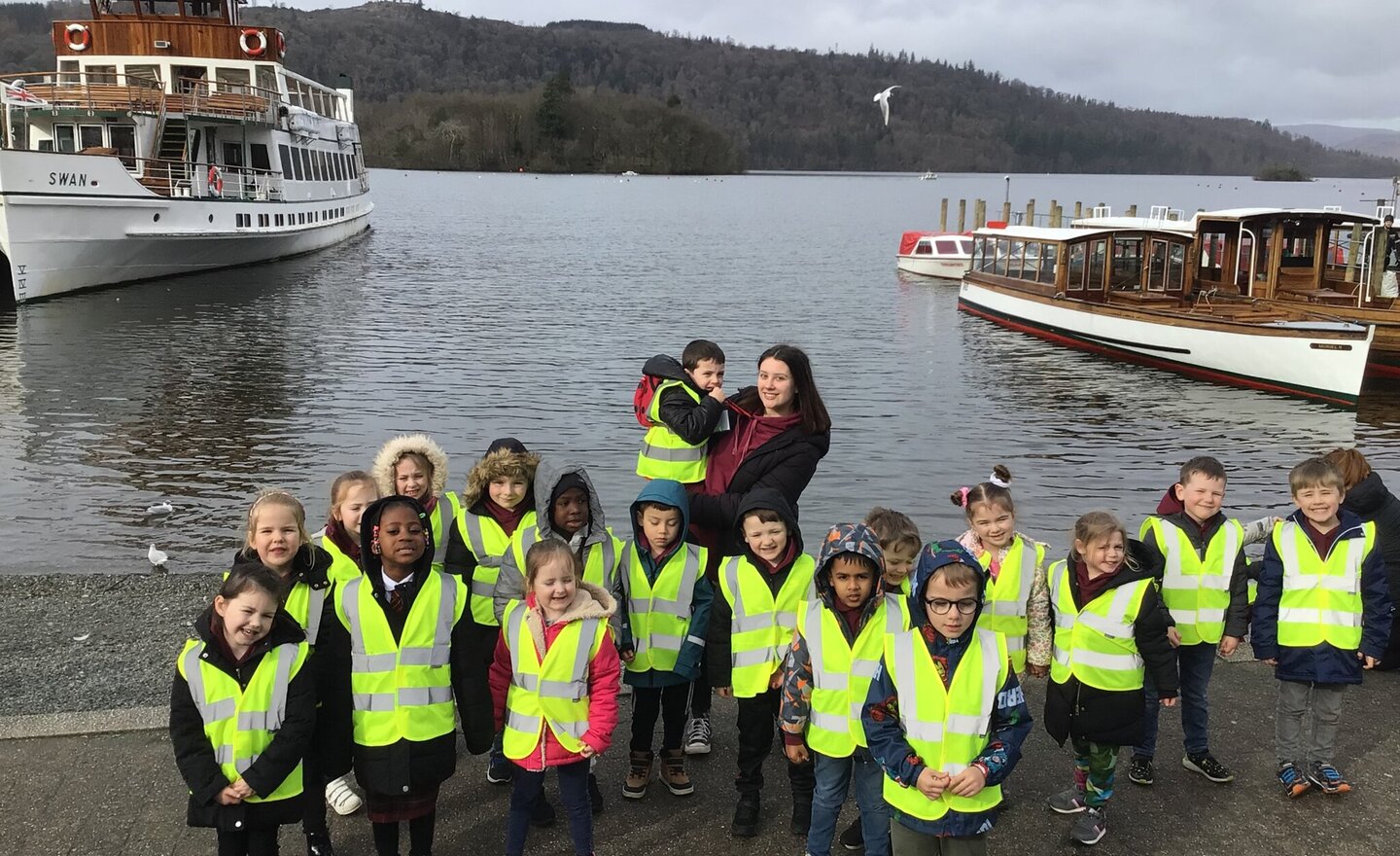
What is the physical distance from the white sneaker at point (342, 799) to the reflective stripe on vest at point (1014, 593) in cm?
278

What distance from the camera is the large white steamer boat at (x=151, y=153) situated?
2658 centimetres

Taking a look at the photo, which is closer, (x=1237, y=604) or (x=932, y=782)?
(x=932, y=782)

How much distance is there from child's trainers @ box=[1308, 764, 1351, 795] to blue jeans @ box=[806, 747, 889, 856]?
2010 mm

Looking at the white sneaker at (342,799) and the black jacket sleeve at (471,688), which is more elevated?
the black jacket sleeve at (471,688)

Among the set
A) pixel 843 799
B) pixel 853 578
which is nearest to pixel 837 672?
pixel 853 578

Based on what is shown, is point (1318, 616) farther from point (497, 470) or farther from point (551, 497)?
point (497, 470)

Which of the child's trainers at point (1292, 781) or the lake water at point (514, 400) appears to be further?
the lake water at point (514, 400)

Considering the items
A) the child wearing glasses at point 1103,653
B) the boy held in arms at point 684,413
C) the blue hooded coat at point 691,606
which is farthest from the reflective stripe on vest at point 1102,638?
the boy held in arms at point 684,413

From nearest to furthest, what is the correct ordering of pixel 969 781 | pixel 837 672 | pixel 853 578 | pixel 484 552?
pixel 969 781 < pixel 853 578 < pixel 837 672 < pixel 484 552

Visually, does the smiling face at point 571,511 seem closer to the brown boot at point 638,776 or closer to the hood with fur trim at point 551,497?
the hood with fur trim at point 551,497

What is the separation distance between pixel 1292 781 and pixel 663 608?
2.81m

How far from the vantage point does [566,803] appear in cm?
421

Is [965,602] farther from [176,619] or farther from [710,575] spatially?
[176,619]

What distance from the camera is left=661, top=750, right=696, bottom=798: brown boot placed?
190 inches
